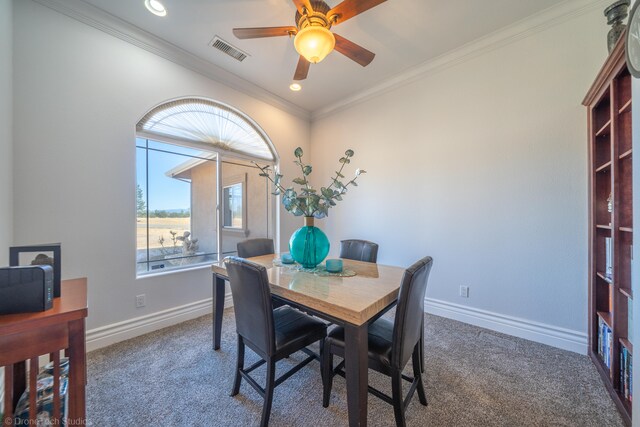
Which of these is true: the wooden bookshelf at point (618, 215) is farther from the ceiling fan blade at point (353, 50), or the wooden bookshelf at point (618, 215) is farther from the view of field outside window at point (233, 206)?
the view of field outside window at point (233, 206)

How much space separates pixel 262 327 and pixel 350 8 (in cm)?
210

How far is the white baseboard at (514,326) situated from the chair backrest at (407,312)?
1.69 meters

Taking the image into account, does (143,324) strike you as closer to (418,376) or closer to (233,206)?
(233,206)

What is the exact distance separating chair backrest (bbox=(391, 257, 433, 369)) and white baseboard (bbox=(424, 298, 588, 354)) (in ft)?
5.54

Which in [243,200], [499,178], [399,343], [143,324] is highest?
[499,178]

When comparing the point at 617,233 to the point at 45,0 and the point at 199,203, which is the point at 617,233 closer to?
the point at 199,203

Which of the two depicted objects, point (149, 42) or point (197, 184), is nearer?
point (149, 42)

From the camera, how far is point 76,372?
3.14 feet

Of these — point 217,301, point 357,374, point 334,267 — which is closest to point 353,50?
point 334,267

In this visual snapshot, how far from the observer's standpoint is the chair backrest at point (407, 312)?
115cm

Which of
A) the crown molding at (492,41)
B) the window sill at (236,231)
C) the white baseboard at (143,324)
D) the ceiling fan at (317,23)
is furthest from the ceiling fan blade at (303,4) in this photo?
the white baseboard at (143,324)

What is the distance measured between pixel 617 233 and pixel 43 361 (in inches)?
164

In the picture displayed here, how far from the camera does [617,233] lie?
1.51m

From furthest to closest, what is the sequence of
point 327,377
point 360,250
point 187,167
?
1. point 187,167
2. point 360,250
3. point 327,377
